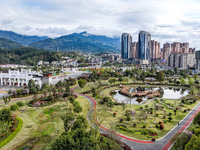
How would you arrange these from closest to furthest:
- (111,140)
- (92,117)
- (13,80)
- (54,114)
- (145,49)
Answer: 1. (111,140)
2. (92,117)
3. (54,114)
4. (13,80)
5. (145,49)

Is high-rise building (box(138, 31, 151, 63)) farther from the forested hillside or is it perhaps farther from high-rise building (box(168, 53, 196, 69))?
the forested hillside

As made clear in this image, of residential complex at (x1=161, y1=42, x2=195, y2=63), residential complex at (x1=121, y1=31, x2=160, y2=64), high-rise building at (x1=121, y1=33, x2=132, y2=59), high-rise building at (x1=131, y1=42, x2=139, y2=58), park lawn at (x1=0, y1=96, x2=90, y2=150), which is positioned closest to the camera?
park lawn at (x1=0, y1=96, x2=90, y2=150)

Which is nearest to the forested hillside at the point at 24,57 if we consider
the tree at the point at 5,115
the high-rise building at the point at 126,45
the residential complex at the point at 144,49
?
the high-rise building at the point at 126,45

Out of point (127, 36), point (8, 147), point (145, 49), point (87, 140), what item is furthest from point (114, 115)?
point (127, 36)

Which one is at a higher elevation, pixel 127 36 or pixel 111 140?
pixel 127 36

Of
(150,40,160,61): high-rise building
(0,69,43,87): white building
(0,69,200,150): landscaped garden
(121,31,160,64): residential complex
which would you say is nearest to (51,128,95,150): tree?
(0,69,200,150): landscaped garden

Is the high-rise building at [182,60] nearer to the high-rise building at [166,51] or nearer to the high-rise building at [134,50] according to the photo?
the high-rise building at [166,51]

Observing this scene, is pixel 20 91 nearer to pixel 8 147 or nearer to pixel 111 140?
pixel 8 147

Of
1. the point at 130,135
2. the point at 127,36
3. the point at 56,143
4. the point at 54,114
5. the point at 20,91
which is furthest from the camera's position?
the point at 127,36
